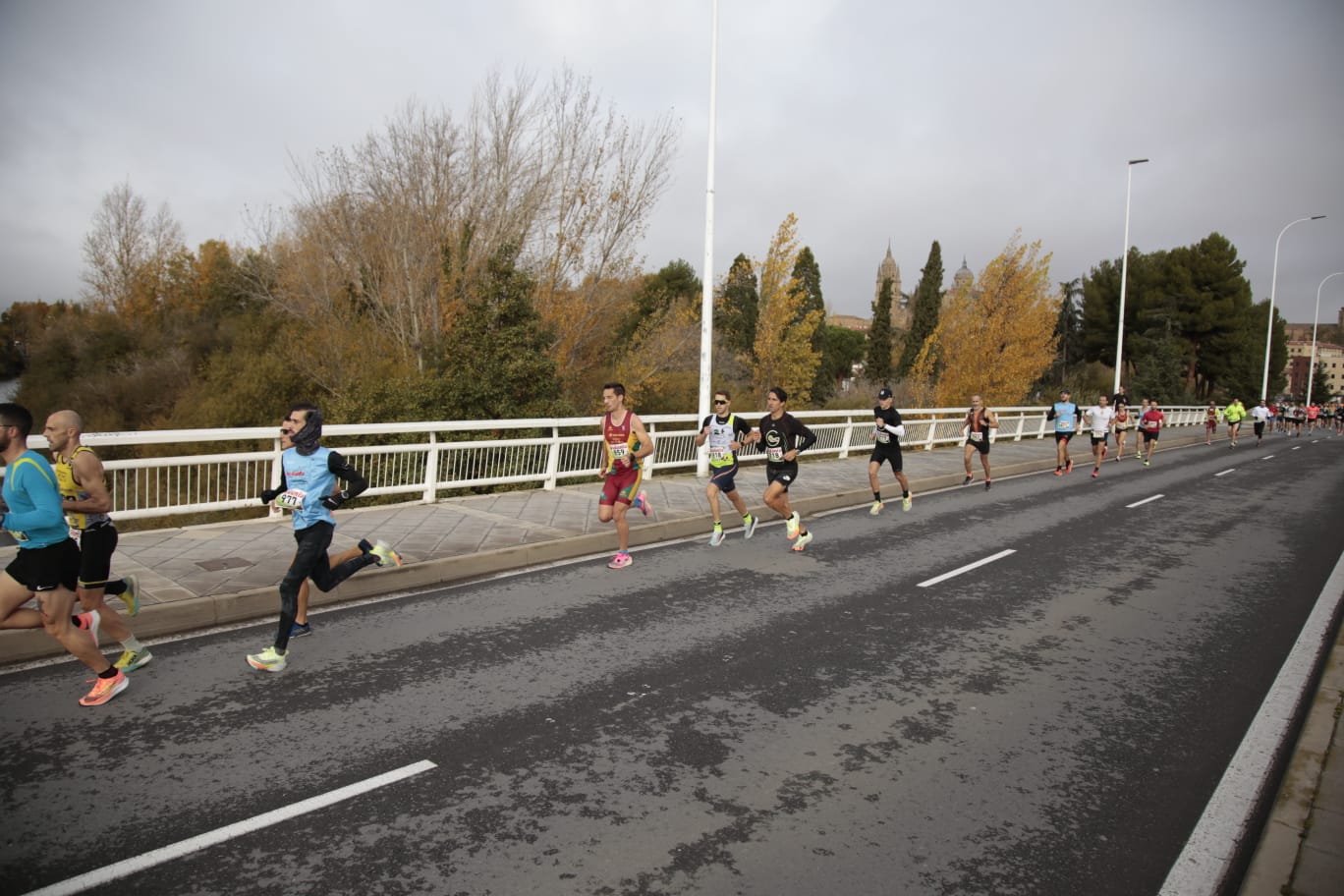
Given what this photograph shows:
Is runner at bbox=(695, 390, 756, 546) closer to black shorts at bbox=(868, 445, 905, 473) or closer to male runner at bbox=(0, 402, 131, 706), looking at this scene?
black shorts at bbox=(868, 445, 905, 473)

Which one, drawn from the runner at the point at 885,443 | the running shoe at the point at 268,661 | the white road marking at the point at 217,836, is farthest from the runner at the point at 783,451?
the white road marking at the point at 217,836

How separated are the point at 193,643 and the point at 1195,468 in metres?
22.7

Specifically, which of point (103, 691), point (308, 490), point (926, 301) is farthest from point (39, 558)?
point (926, 301)

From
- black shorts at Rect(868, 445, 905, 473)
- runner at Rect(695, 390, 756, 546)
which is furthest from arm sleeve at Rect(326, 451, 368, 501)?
black shorts at Rect(868, 445, 905, 473)

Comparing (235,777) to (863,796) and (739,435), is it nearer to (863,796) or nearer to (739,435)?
(863,796)

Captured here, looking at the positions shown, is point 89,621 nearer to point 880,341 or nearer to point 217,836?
point 217,836

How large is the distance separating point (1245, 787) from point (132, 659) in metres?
6.32

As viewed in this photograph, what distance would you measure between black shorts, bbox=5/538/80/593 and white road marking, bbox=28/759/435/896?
7.13ft

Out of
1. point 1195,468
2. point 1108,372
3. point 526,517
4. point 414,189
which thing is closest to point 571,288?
point 414,189

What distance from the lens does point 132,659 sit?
4953 millimetres

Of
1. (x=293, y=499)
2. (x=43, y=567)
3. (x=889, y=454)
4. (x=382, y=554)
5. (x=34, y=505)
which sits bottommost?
(x=382, y=554)

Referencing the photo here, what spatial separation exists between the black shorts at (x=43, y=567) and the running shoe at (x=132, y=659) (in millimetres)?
653

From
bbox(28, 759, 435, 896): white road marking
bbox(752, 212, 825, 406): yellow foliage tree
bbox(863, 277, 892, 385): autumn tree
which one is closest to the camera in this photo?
bbox(28, 759, 435, 896): white road marking

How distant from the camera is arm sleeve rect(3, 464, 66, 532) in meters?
4.24
